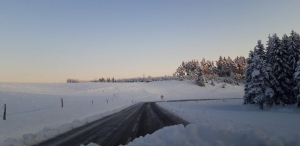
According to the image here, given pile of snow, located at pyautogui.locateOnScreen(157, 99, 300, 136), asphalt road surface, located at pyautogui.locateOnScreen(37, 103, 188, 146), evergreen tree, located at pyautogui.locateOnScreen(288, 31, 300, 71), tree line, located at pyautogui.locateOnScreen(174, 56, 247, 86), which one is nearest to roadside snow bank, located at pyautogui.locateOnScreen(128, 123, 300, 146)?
pile of snow, located at pyautogui.locateOnScreen(157, 99, 300, 136)

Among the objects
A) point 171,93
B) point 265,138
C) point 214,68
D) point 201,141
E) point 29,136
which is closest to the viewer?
point 265,138

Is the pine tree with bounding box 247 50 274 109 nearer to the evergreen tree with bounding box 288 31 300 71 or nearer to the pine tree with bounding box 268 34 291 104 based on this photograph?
the pine tree with bounding box 268 34 291 104

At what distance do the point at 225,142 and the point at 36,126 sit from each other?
14.6m

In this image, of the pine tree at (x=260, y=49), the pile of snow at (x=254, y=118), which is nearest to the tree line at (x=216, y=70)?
the pine tree at (x=260, y=49)

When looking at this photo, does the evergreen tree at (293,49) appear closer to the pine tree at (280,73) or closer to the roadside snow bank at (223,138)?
the pine tree at (280,73)

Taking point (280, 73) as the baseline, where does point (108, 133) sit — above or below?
below

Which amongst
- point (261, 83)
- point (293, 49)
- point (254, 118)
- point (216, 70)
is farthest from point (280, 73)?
point (216, 70)

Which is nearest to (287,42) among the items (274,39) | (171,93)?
(274,39)

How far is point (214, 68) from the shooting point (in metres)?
145

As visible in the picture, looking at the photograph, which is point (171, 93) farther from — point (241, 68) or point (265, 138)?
point (265, 138)

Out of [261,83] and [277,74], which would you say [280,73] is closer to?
[277,74]

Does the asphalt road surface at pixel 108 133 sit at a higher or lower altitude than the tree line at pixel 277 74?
lower

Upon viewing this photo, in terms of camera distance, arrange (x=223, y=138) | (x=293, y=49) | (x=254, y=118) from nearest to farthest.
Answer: (x=223, y=138) < (x=254, y=118) < (x=293, y=49)

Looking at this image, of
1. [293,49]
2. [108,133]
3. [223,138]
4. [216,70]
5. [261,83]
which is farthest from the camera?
[216,70]
